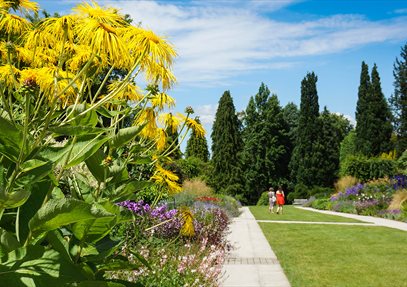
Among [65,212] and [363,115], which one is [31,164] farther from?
[363,115]

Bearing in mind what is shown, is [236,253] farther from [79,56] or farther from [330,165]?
[330,165]

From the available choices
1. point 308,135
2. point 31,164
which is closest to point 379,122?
point 308,135

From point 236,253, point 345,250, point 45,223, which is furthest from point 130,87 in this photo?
point 345,250

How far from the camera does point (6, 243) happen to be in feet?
4.33

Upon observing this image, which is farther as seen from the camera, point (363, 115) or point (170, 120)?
point (363, 115)

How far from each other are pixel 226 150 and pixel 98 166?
1680 inches

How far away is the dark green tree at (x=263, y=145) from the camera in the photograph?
47.2 m

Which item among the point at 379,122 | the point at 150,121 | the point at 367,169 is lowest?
the point at 150,121

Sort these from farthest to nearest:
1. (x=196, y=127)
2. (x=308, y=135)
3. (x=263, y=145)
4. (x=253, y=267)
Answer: (x=263, y=145) < (x=308, y=135) < (x=253, y=267) < (x=196, y=127)

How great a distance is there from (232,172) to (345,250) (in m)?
33.7

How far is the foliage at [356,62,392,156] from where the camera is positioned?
43125mm

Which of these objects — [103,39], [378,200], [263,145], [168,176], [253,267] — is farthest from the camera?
[263,145]

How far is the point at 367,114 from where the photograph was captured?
43.5 m

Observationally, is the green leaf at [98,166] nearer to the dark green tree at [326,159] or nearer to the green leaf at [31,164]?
the green leaf at [31,164]
